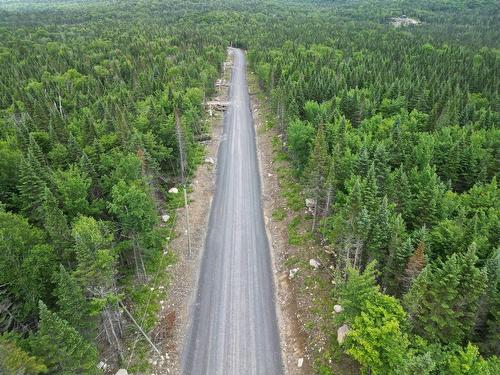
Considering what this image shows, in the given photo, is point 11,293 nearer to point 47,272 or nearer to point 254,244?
point 47,272

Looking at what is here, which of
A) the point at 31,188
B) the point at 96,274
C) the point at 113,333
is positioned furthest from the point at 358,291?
the point at 31,188

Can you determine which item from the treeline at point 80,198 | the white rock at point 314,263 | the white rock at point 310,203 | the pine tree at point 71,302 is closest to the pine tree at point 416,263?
the white rock at point 314,263

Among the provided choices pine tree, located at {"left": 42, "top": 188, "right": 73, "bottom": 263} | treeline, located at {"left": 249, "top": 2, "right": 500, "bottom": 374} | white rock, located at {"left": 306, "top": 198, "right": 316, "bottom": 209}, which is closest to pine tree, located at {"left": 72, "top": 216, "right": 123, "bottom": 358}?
pine tree, located at {"left": 42, "top": 188, "right": 73, "bottom": 263}

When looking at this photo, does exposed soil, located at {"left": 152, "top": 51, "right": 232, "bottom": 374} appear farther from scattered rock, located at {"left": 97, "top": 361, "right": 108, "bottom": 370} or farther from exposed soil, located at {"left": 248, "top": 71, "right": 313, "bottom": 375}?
exposed soil, located at {"left": 248, "top": 71, "right": 313, "bottom": 375}

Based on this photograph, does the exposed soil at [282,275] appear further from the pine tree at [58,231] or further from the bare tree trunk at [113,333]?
the pine tree at [58,231]

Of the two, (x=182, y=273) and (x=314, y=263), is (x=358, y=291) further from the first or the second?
(x=182, y=273)

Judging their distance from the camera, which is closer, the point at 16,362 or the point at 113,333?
the point at 16,362

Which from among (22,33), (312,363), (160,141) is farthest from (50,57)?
(312,363)
